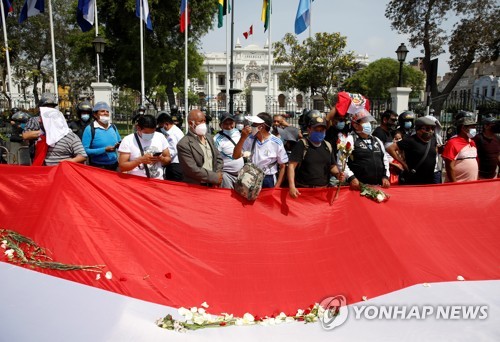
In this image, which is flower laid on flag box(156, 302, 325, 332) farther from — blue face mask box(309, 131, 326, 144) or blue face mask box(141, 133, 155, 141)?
blue face mask box(141, 133, 155, 141)

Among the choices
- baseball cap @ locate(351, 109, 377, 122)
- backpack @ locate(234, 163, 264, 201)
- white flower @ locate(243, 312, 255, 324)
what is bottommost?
white flower @ locate(243, 312, 255, 324)

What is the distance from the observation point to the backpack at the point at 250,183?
14.5ft

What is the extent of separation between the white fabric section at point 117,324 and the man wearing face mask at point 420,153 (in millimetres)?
2319

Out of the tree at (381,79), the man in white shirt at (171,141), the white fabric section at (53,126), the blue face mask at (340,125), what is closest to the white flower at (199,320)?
the man in white shirt at (171,141)

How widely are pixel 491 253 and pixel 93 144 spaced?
522cm

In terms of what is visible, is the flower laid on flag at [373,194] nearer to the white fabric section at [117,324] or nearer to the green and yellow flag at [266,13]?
the white fabric section at [117,324]

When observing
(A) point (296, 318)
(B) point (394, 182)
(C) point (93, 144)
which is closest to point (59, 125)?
(C) point (93, 144)

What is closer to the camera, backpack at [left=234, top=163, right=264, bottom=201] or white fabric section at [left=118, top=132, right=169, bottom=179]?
backpack at [left=234, top=163, right=264, bottom=201]

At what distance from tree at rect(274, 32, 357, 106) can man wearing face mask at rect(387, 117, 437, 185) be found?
21.2 meters

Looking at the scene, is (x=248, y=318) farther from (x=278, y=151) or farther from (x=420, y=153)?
(x=420, y=153)

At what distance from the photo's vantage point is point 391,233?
4.39 metres

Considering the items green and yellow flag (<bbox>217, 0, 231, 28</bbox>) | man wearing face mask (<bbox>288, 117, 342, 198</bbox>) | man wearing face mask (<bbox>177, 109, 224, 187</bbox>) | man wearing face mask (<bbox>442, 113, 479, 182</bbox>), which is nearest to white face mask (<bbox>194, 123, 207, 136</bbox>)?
man wearing face mask (<bbox>177, 109, 224, 187</bbox>)

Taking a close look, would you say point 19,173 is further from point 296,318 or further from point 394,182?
point 394,182

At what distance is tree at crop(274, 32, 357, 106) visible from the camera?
26.6m
